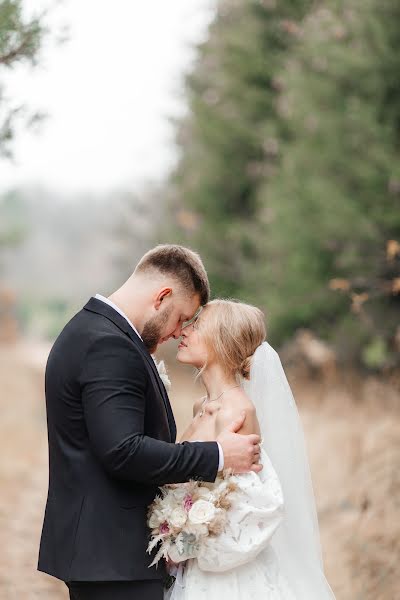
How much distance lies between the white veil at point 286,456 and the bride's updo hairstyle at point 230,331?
17 cm

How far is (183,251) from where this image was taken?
3.52m

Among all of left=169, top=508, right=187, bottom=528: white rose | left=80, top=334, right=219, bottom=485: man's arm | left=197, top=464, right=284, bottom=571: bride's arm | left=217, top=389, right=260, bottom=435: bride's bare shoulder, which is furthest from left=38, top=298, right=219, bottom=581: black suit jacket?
left=217, top=389, right=260, bottom=435: bride's bare shoulder

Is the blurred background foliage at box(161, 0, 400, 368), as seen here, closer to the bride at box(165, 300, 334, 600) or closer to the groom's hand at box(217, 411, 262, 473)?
the bride at box(165, 300, 334, 600)

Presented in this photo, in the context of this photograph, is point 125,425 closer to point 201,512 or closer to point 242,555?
point 201,512

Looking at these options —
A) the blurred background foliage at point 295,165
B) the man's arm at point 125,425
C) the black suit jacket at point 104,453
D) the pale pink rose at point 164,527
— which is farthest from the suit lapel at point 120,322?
the blurred background foliage at point 295,165

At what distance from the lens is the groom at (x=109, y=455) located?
3.02 meters

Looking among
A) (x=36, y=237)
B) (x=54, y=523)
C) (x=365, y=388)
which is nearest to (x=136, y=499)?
→ (x=54, y=523)

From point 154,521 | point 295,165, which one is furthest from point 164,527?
point 295,165

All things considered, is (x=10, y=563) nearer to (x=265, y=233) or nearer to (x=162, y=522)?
(x=162, y=522)

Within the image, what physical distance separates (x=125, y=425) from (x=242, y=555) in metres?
0.82

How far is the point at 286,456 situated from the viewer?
12.8ft

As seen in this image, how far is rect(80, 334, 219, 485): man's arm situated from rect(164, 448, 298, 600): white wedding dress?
32 centimetres

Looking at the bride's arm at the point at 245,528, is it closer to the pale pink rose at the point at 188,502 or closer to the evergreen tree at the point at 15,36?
the pale pink rose at the point at 188,502

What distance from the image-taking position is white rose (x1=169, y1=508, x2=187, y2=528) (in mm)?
3199
